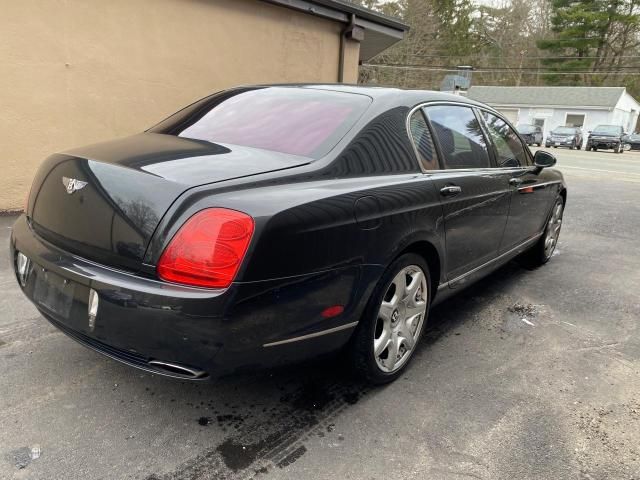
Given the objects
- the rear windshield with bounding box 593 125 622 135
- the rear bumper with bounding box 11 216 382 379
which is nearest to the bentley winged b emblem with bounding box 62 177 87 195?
the rear bumper with bounding box 11 216 382 379

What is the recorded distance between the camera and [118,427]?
2297mm

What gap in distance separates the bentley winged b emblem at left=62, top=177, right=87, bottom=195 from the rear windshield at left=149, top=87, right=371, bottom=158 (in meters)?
0.72

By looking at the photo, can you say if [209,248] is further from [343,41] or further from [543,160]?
[343,41]

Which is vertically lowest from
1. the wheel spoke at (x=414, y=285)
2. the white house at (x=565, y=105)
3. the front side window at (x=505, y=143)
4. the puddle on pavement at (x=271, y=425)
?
the puddle on pavement at (x=271, y=425)

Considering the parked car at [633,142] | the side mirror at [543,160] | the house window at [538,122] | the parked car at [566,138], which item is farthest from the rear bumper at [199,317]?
the house window at [538,122]

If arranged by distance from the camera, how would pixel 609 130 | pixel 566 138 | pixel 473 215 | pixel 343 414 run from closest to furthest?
pixel 343 414 → pixel 473 215 → pixel 609 130 → pixel 566 138

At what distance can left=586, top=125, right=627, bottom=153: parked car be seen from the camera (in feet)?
100

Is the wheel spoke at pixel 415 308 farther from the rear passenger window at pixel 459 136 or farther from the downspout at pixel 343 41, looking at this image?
the downspout at pixel 343 41

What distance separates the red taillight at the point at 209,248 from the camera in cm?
190

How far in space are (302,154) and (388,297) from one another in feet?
2.90

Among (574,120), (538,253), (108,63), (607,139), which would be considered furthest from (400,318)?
(574,120)

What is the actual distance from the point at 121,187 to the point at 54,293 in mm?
596

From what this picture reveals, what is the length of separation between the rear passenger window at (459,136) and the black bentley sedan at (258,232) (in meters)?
0.03

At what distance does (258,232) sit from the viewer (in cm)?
191
